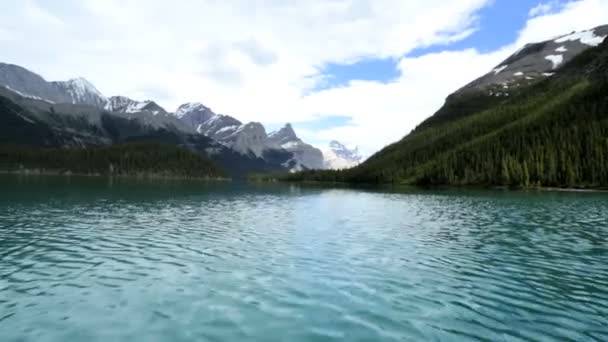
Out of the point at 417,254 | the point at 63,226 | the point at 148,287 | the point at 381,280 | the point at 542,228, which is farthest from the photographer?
the point at 542,228

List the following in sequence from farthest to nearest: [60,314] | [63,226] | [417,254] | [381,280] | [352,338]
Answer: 1. [63,226]
2. [417,254]
3. [381,280]
4. [60,314]
5. [352,338]

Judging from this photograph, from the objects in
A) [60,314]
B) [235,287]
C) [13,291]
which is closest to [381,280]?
[235,287]

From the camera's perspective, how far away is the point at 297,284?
81.9 ft

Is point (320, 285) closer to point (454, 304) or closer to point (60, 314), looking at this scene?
point (454, 304)

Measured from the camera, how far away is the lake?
1752 cm

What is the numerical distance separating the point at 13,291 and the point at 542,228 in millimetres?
54336

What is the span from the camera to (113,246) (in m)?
35.8

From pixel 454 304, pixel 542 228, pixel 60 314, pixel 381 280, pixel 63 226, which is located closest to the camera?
pixel 60 314

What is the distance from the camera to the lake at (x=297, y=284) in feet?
57.5

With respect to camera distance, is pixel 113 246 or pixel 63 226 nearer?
pixel 113 246

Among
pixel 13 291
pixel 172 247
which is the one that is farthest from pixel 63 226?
pixel 13 291

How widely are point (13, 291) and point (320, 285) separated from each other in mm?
17450

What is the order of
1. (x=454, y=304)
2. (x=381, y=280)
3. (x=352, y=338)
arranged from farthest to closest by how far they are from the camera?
(x=381, y=280)
(x=454, y=304)
(x=352, y=338)

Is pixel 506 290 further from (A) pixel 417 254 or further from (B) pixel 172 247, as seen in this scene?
(B) pixel 172 247
